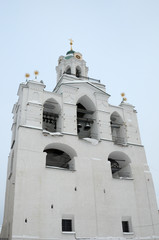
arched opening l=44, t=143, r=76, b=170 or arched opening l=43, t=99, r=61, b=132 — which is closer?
arched opening l=44, t=143, r=76, b=170

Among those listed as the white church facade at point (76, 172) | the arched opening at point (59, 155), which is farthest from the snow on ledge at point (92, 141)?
the arched opening at point (59, 155)

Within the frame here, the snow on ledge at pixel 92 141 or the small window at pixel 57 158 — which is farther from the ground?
the snow on ledge at pixel 92 141

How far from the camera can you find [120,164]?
20.8 metres

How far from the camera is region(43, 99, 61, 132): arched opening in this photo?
1992 centimetres

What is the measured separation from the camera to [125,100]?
2362 cm

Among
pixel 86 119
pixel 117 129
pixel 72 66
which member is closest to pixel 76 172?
pixel 86 119

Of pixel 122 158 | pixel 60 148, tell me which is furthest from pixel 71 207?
pixel 122 158

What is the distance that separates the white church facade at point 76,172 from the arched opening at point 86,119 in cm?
8

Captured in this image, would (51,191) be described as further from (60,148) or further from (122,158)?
(122,158)

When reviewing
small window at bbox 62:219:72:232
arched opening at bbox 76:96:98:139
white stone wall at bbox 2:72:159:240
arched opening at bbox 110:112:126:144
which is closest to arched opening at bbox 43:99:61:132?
white stone wall at bbox 2:72:159:240

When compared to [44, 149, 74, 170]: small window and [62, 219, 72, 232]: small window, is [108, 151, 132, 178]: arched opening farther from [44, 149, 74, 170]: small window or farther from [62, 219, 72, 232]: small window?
[62, 219, 72, 232]: small window

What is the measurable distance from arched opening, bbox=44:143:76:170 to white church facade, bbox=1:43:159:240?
71 millimetres

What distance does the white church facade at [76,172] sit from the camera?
49.4ft

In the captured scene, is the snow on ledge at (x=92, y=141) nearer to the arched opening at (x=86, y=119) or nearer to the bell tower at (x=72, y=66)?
the arched opening at (x=86, y=119)
